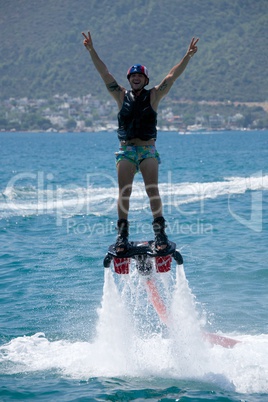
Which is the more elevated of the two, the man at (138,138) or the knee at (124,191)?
the man at (138,138)

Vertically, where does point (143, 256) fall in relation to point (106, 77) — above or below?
below

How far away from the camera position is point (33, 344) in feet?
41.4

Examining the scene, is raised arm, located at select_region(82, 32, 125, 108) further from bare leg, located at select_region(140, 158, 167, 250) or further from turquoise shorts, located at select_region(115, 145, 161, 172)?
bare leg, located at select_region(140, 158, 167, 250)

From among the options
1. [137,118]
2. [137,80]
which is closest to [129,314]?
[137,118]

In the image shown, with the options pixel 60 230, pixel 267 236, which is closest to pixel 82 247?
pixel 60 230

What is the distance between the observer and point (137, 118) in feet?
34.5

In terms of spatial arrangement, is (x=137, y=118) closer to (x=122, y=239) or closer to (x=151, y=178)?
(x=151, y=178)

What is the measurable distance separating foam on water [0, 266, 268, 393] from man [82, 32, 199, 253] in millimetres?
868

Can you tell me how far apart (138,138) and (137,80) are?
0.82 meters

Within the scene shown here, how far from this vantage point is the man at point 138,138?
10.6 metres

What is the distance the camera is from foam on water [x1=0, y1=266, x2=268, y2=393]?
11.1 metres

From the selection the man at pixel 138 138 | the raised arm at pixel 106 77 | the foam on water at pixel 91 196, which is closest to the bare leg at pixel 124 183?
the man at pixel 138 138

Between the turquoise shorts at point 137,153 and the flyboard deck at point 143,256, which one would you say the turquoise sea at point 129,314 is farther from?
the turquoise shorts at point 137,153

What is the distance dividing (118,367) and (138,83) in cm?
433
